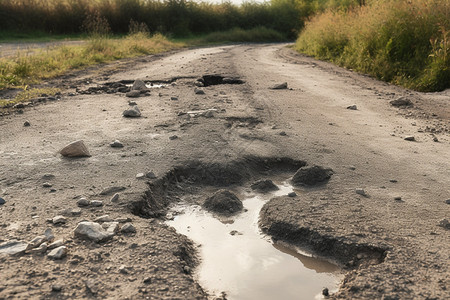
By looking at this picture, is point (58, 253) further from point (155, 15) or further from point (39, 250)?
point (155, 15)

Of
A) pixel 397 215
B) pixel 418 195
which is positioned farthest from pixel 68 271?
pixel 418 195

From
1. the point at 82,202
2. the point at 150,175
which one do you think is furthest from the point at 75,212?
the point at 150,175

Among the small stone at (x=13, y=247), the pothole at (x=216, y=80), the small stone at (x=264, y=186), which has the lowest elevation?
the pothole at (x=216, y=80)

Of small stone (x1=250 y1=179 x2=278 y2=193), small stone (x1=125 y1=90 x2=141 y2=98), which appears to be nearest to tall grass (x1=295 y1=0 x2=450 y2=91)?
small stone (x1=125 y1=90 x2=141 y2=98)

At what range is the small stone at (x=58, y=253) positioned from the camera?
2.51 meters

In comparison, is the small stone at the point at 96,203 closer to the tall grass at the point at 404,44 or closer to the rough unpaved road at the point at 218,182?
the rough unpaved road at the point at 218,182

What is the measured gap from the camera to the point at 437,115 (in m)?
6.48

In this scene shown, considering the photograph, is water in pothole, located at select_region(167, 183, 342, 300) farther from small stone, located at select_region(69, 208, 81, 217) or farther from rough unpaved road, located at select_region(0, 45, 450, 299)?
small stone, located at select_region(69, 208, 81, 217)

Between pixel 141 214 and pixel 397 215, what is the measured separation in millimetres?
1871

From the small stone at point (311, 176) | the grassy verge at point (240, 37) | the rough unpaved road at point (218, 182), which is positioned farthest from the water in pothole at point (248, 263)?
the grassy verge at point (240, 37)

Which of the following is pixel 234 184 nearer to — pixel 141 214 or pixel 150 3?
pixel 141 214

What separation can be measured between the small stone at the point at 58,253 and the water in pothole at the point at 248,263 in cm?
79

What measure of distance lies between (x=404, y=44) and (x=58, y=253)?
989 cm

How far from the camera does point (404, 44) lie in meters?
10.3
